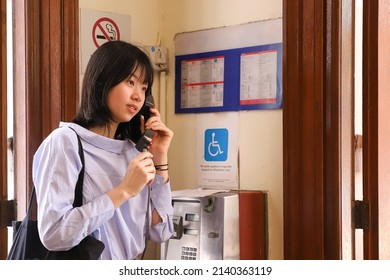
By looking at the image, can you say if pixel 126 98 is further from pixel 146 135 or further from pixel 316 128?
pixel 316 128

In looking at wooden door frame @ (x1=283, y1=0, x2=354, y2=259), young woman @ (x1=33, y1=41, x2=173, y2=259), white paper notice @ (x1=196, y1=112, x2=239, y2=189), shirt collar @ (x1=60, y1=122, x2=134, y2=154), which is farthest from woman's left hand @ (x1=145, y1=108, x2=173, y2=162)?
white paper notice @ (x1=196, y1=112, x2=239, y2=189)

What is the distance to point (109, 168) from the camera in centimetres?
144

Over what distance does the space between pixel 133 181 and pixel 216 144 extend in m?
0.99

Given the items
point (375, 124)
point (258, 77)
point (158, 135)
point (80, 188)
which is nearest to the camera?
point (80, 188)

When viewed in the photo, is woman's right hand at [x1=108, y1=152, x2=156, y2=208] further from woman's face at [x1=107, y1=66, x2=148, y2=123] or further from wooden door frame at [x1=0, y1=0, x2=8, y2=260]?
wooden door frame at [x1=0, y1=0, x2=8, y2=260]

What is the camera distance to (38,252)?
4.45 ft

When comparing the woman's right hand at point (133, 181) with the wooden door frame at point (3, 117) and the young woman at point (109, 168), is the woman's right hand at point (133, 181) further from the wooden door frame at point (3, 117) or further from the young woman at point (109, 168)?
the wooden door frame at point (3, 117)

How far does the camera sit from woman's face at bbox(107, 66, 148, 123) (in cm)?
146

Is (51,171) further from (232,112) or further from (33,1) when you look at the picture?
(232,112)

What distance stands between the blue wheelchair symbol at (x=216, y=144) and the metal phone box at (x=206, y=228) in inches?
9.3

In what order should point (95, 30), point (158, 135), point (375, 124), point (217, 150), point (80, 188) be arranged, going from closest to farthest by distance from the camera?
point (80, 188) < point (158, 135) < point (375, 124) < point (95, 30) < point (217, 150)

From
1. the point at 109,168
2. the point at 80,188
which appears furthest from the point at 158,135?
the point at 80,188

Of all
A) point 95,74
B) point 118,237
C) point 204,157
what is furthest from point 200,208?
point 95,74

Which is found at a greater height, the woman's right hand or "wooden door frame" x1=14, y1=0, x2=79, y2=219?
"wooden door frame" x1=14, y1=0, x2=79, y2=219
